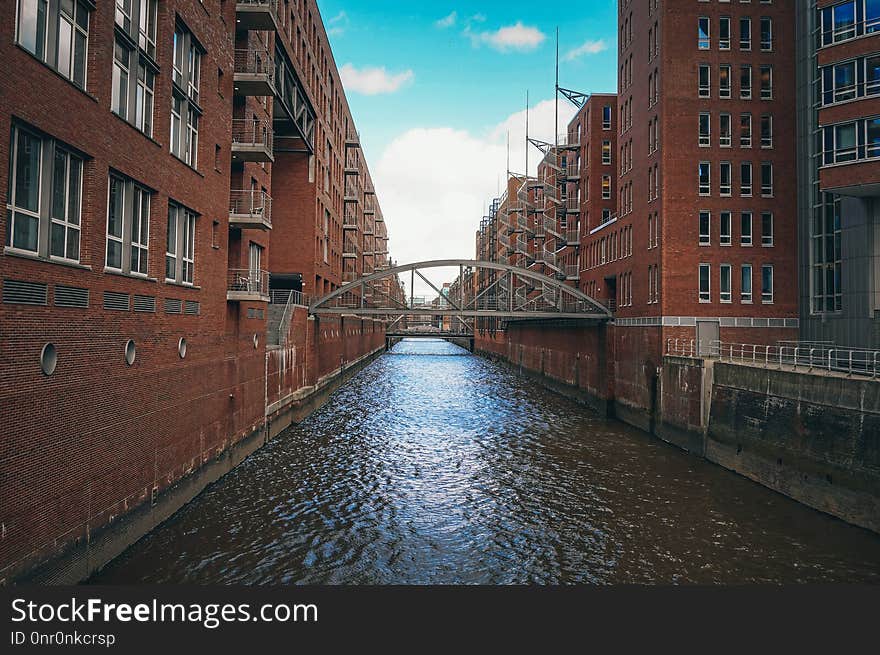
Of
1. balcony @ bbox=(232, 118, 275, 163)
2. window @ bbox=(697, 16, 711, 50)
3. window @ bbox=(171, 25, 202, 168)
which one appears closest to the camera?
window @ bbox=(171, 25, 202, 168)

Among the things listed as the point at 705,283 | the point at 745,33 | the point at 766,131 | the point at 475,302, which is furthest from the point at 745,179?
the point at 475,302

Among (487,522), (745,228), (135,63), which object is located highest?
(135,63)

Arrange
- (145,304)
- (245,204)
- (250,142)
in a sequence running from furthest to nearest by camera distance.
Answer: (245,204), (250,142), (145,304)

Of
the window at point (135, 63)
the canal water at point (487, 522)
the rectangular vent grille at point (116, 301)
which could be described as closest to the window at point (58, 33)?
the window at point (135, 63)

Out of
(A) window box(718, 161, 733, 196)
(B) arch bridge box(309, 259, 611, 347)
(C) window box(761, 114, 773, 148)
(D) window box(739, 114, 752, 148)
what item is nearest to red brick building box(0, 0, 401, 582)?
(B) arch bridge box(309, 259, 611, 347)

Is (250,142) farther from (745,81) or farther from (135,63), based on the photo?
(745,81)

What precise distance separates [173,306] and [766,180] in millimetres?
26408

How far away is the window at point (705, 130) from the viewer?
86.9 ft

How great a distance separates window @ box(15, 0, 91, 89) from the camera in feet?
28.9

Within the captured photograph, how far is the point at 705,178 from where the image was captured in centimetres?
2648

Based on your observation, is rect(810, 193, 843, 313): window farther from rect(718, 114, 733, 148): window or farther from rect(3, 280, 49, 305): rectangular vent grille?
rect(3, 280, 49, 305): rectangular vent grille

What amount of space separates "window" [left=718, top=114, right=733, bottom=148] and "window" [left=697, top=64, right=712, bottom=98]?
131 centimetres

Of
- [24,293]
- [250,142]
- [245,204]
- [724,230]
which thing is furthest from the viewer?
[724,230]

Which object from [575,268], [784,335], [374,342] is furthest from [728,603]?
[374,342]
